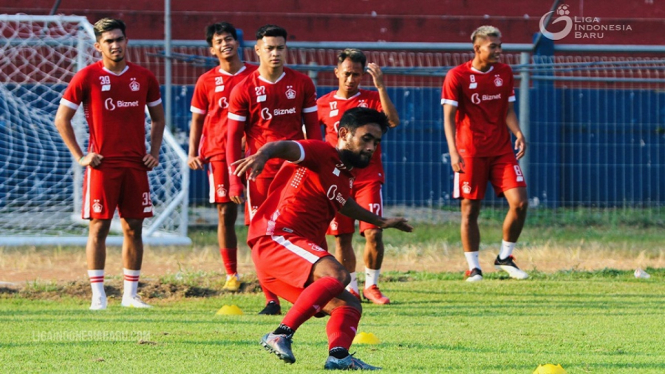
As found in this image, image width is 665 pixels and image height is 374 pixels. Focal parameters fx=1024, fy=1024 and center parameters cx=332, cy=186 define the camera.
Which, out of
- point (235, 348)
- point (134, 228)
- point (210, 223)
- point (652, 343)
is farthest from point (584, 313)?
point (210, 223)

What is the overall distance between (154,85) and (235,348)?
326cm

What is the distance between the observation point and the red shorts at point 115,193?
26.3ft

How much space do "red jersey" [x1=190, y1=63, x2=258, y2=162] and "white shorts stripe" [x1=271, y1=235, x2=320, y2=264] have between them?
367 centimetres

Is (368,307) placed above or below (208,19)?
below

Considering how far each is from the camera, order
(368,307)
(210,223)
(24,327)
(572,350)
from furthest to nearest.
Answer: (210,223)
(368,307)
(24,327)
(572,350)

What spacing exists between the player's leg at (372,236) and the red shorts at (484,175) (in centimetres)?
144

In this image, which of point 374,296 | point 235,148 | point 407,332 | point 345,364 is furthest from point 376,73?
point 345,364

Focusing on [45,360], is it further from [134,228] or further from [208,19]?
[208,19]

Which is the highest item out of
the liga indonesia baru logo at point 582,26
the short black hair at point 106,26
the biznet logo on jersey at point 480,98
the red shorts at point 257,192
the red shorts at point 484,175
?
the liga indonesia baru logo at point 582,26

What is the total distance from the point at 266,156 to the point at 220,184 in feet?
13.0

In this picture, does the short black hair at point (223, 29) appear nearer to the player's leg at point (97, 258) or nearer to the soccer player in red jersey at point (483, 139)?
the player's leg at point (97, 258)

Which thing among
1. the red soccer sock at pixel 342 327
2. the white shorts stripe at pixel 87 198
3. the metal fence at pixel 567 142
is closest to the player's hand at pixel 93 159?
the white shorts stripe at pixel 87 198

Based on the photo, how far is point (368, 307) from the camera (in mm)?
7988

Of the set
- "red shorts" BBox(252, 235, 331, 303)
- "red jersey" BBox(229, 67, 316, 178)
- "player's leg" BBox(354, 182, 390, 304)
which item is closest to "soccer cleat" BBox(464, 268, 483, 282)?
"player's leg" BBox(354, 182, 390, 304)
